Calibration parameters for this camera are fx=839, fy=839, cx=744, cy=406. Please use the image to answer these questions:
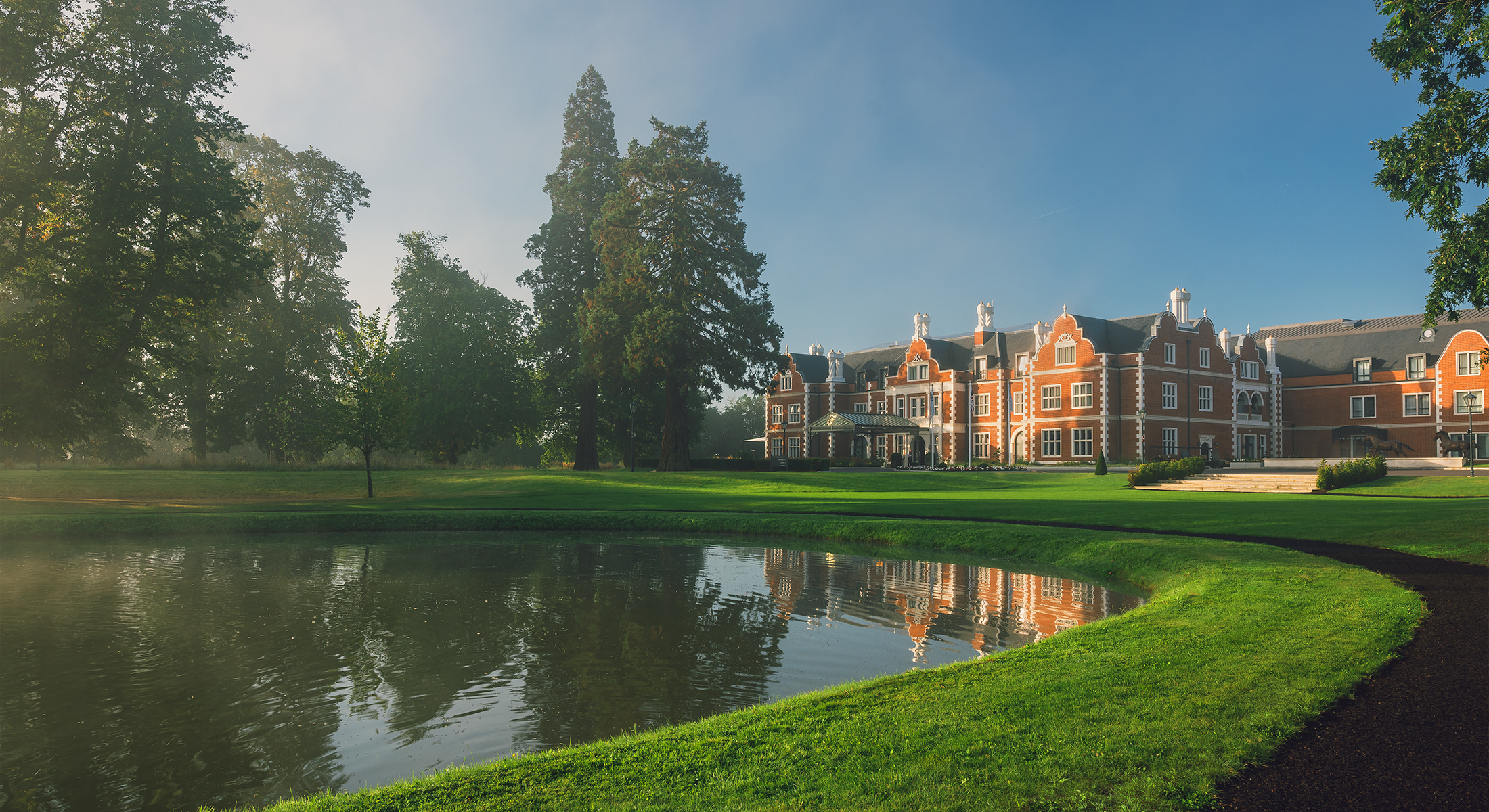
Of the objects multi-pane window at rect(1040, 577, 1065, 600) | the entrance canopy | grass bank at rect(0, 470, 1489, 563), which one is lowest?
multi-pane window at rect(1040, 577, 1065, 600)

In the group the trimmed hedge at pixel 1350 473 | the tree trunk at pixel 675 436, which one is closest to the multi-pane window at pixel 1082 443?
the trimmed hedge at pixel 1350 473

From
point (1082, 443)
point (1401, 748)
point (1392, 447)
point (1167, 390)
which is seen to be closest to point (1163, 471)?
point (1082, 443)

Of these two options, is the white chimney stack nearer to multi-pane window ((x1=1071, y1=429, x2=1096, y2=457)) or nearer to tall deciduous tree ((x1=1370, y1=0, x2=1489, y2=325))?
multi-pane window ((x1=1071, y1=429, x2=1096, y2=457))

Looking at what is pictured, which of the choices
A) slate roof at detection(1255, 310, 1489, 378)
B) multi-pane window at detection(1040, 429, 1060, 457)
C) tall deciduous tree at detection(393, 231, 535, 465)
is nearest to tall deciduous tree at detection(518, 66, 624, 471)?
tall deciduous tree at detection(393, 231, 535, 465)

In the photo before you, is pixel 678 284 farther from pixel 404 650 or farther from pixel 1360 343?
pixel 1360 343

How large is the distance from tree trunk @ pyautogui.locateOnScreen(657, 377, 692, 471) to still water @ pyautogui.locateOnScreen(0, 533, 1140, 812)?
27.2m

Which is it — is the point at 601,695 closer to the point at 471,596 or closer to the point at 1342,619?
the point at 471,596

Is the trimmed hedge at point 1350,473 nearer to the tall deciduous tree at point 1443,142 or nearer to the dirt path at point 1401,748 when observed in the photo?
the tall deciduous tree at point 1443,142

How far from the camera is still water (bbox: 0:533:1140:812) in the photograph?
6926mm

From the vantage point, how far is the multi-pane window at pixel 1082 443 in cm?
6003

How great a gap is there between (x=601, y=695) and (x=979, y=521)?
16.4m

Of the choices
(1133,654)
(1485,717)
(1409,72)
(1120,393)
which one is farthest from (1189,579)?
(1120,393)

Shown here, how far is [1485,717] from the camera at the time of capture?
5906 mm

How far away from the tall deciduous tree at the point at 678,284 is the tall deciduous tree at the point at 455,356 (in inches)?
436
